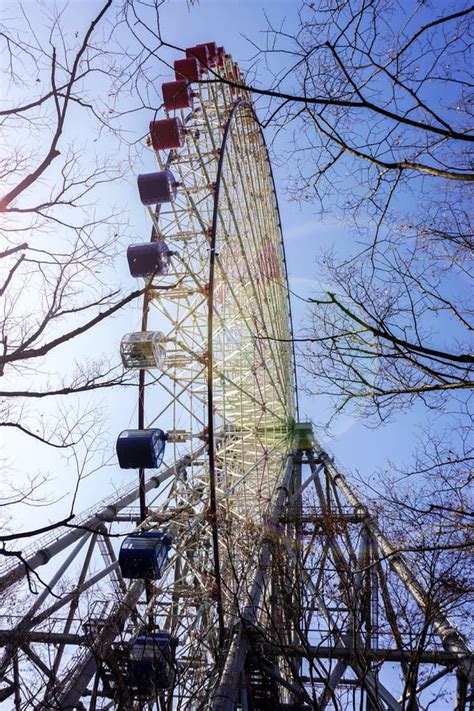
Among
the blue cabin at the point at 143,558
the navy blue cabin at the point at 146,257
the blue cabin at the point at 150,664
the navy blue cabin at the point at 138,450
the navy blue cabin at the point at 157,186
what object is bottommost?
the blue cabin at the point at 150,664

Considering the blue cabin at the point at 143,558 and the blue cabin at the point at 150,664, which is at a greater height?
the blue cabin at the point at 143,558

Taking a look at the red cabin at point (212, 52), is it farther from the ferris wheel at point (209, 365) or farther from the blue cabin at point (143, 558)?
the blue cabin at point (143, 558)

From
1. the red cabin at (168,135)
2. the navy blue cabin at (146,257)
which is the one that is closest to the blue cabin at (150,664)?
the navy blue cabin at (146,257)

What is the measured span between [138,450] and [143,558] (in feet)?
8.60

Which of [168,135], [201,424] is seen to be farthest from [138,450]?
[168,135]

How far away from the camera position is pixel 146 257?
1440cm

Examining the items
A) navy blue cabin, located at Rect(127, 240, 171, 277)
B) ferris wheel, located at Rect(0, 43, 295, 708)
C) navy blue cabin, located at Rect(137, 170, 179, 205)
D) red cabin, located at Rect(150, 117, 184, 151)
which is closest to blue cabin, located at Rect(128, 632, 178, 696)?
ferris wheel, located at Rect(0, 43, 295, 708)

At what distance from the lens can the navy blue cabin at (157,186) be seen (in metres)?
14.9

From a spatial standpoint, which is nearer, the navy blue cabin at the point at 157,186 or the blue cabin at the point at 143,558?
the blue cabin at the point at 143,558

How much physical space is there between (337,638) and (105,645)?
5274 millimetres

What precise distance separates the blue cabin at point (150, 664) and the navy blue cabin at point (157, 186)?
1130 centimetres

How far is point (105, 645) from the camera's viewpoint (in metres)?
11.0

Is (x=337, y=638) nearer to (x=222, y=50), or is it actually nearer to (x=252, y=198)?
(x=252, y=198)

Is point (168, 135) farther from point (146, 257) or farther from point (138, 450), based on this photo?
point (138, 450)
